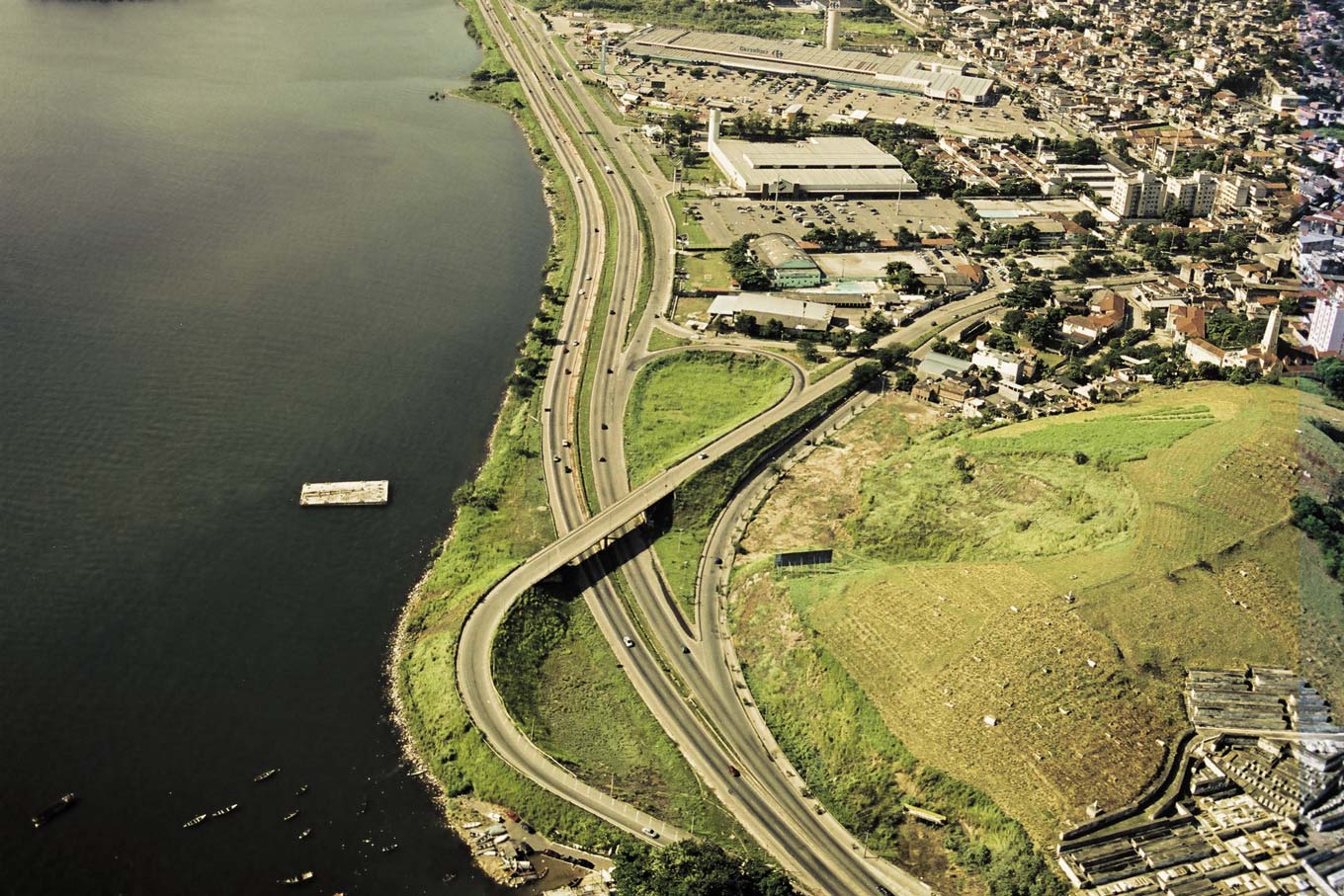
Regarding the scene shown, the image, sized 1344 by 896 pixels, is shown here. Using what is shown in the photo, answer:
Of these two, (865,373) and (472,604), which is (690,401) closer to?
(865,373)

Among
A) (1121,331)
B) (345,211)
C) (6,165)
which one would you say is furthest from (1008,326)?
(6,165)

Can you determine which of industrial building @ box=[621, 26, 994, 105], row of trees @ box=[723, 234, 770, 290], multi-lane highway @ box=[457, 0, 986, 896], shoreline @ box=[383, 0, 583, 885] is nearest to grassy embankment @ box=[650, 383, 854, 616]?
multi-lane highway @ box=[457, 0, 986, 896]

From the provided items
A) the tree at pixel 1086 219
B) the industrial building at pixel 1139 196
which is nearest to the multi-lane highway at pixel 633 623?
the tree at pixel 1086 219

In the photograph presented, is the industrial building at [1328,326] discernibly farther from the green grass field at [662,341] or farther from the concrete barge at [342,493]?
the concrete barge at [342,493]

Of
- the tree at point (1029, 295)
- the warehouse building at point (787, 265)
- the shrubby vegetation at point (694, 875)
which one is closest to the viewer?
the shrubby vegetation at point (694, 875)

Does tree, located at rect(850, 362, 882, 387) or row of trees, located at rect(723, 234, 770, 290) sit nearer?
tree, located at rect(850, 362, 882, 387)

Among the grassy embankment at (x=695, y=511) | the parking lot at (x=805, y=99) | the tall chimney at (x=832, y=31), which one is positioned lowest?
the grassy embankment at (x=695, y=511)

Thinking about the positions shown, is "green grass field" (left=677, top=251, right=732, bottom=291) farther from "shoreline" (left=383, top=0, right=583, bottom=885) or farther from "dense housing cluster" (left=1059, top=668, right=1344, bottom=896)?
"dense housing cluster" (left=1059, top=668, right=1344, bottom=896)
